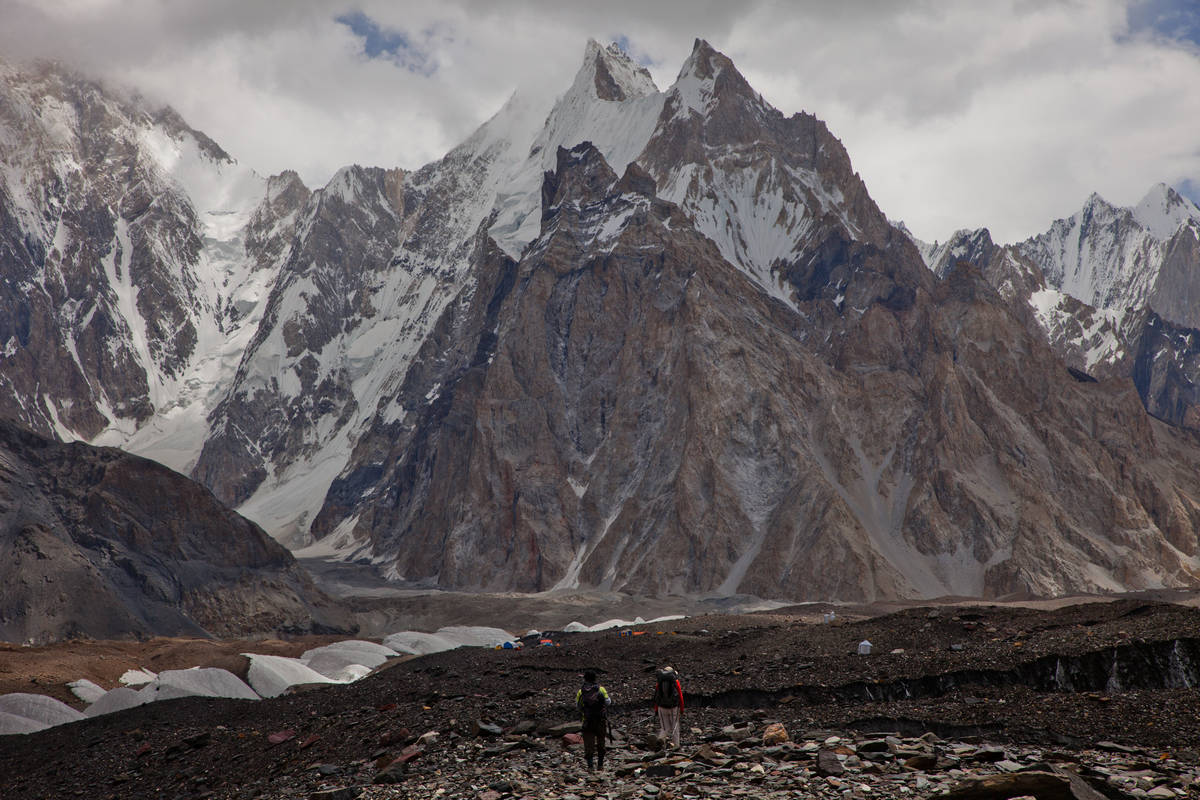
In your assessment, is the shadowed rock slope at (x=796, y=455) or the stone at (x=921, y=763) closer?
the stone at (x=921, y=763)

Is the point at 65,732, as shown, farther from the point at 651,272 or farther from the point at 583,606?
the point at 651,272

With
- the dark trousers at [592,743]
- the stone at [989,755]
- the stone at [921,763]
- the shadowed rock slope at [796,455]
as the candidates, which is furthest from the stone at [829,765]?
the shadowed rock slope at [796,455]

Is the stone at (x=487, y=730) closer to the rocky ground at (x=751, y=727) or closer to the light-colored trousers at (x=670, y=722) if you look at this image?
the rocky ground at (x=751, y=727)

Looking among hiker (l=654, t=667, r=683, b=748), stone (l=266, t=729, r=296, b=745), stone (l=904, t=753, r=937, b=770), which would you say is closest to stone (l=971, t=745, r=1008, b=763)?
stone (l=904, t=753, r=937, b=770)

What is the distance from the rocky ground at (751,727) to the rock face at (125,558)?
7546 cm

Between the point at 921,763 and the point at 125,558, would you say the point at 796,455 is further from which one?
the point at 921,763

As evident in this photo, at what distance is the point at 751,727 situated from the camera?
27719 millimetres

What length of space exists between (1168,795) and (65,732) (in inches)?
1469

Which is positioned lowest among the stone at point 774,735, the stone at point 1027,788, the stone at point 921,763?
the stone at point 774,735

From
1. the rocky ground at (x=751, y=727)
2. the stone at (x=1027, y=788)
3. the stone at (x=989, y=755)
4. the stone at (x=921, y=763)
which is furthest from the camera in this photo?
the stone at (x=989, y=755)

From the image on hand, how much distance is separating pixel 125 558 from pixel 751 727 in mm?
118073

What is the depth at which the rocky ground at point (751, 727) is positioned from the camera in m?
21.2

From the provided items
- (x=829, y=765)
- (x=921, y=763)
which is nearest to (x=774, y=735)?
(x=829, y=765)

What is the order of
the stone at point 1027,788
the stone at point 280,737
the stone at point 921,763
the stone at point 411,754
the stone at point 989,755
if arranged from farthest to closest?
the stone at point 280,737
the stone at point 411,754
the stone at point 989,755
the stone at point 921,763
the stone at point 1027,788
